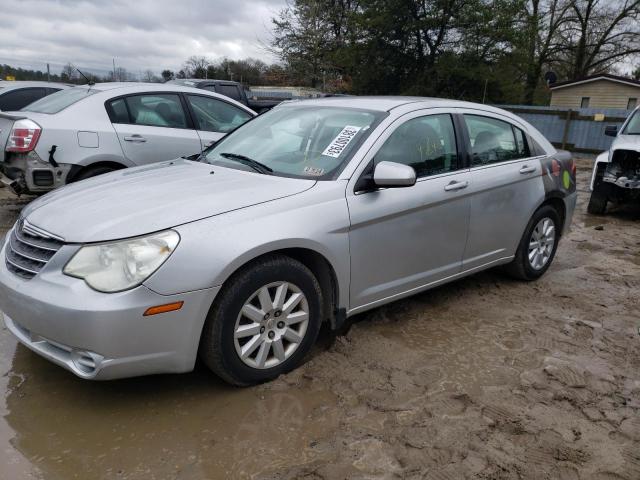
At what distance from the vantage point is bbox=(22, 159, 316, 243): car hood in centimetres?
266

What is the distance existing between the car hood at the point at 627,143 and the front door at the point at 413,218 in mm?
4990

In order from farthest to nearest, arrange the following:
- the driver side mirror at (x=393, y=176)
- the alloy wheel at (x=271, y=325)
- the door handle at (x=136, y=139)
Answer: the door handle at (x=136, y=139) < the driver side mirror at (x=393, y=176) < the alloy wheel at (x=271, y=325)

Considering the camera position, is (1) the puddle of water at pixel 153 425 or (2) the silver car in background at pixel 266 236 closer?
(1) the puddle of water at pixel 153 425

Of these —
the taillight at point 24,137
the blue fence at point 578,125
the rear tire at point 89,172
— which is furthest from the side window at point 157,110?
the blue fence at point 578,125

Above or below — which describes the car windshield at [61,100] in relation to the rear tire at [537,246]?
above

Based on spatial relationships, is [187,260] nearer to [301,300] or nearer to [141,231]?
[141,231]

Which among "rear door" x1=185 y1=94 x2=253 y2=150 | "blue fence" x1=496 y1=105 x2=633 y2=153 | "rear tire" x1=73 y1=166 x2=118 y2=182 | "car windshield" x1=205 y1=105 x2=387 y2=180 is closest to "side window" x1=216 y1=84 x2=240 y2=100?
"rear door" x1=185 y1=94 x2=253 y2=150

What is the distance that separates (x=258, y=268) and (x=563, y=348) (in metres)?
2.28

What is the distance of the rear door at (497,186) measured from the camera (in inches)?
162

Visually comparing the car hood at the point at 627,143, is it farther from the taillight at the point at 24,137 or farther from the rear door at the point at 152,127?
the taillight at the point at 24,137

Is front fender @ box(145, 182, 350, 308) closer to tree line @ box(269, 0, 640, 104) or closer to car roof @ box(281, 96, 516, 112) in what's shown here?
car roof @ box(281, 96, 516, 112)

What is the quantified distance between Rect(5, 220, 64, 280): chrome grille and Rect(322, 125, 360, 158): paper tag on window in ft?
5.51

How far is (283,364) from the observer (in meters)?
3.12

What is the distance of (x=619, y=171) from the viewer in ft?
26.0
